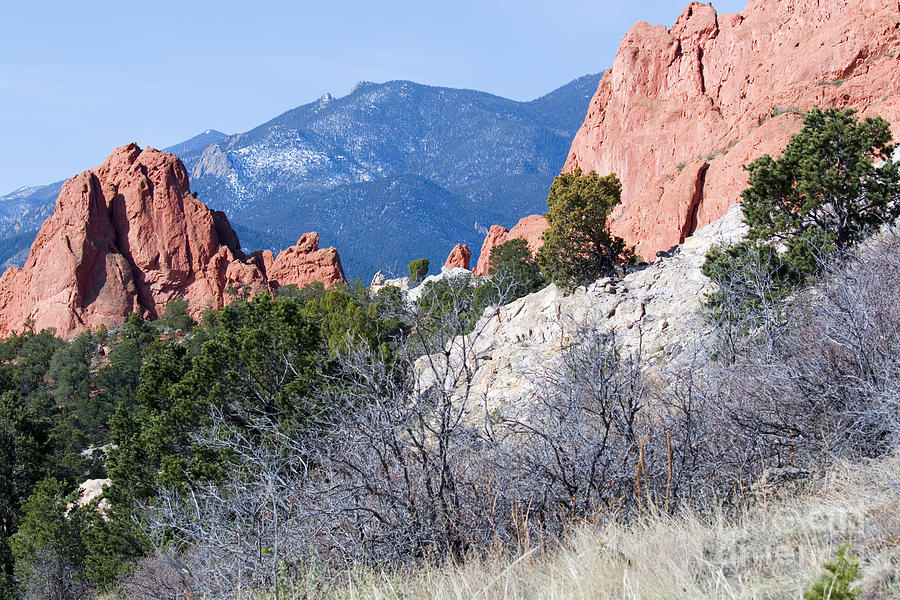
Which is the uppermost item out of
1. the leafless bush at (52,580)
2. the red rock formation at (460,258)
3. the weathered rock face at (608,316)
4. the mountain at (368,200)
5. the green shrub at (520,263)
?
the mountain at (368,200)

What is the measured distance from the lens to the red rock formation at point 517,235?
50281mm

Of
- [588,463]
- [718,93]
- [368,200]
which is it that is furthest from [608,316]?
[368,200]

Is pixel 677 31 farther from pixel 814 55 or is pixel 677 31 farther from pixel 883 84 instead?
pixel 883 84

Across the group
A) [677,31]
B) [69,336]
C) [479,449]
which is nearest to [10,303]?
[69,336]

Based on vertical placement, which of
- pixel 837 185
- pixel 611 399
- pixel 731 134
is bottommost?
pixel 611 399

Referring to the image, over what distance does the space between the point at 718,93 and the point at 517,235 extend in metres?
18.8

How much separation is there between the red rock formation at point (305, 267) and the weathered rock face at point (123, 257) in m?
0.90

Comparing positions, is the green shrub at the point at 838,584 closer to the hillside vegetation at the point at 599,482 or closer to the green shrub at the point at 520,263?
the hillside vegetation at the point at 599,482

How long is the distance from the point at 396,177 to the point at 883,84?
435ft

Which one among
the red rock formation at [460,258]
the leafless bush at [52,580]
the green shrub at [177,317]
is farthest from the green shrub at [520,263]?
the green shrub at [177,317]

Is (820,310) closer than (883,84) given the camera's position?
Yes

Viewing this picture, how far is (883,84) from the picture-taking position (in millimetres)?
27812

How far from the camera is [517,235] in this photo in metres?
52.2

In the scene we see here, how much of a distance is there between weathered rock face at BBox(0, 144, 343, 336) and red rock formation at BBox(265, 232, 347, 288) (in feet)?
2.97
